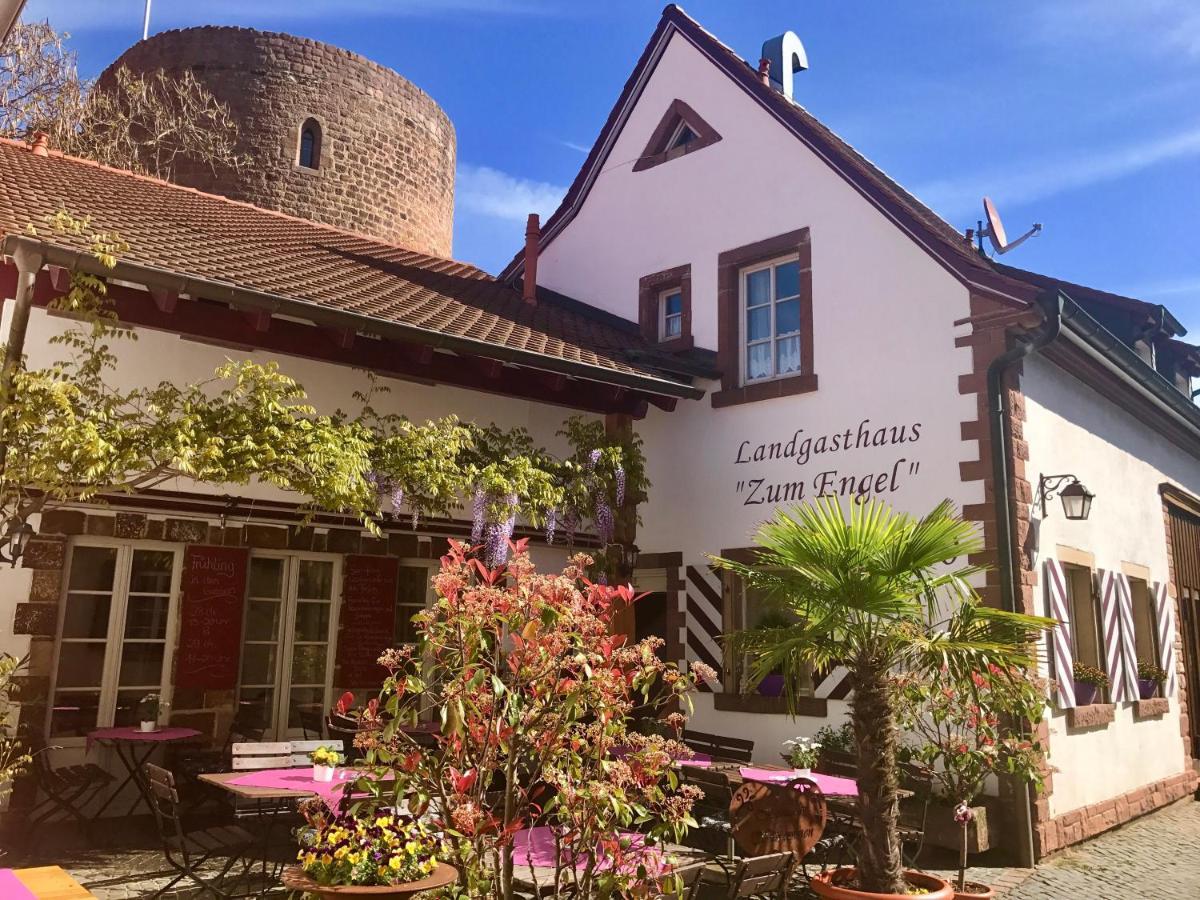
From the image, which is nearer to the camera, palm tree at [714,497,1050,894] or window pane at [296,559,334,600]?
palm tree at [714,497,1050,894]

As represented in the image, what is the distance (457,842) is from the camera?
129 inches

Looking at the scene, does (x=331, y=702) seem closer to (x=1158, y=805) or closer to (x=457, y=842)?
(x=457, y=842)

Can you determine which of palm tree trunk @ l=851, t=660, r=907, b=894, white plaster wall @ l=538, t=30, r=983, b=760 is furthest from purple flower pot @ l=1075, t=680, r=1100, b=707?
palm tree trunk @ l=851, t=660, r=907, b=894

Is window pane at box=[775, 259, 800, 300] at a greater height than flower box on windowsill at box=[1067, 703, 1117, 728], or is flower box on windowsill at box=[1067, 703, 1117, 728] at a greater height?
window pane at box=[775, 259, 800, 300]

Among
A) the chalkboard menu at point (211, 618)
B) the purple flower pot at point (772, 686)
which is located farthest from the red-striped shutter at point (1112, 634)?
the chalkboard menu at point (211, 618)

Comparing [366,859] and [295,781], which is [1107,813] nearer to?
[295,781]

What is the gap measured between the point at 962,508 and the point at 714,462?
230 centimetres

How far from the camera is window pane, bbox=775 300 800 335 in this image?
866cm

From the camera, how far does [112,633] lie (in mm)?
7117

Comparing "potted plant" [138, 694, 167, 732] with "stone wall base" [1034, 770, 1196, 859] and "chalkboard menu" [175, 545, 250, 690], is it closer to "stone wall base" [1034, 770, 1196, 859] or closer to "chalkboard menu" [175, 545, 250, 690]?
"chalkboard menu" [175, 545, 250, 690]

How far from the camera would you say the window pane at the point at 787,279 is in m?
8.77

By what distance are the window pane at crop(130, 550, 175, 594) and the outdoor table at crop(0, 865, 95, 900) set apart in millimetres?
4154

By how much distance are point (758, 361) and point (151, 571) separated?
5.23m

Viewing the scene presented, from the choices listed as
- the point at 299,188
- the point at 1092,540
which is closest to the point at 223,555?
the point at 1092,540
